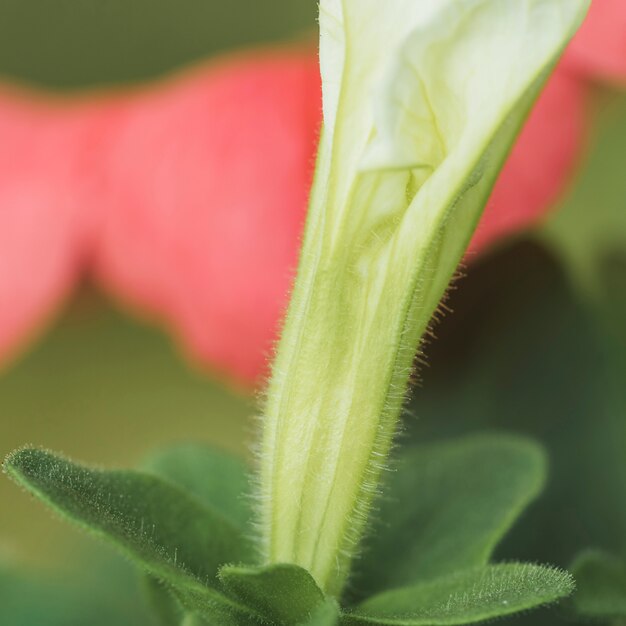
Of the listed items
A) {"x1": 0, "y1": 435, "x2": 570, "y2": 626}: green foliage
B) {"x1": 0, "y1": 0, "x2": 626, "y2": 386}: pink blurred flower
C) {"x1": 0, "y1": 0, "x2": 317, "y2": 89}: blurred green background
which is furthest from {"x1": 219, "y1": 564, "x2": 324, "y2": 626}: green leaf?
{"x1": 0, "y1": 0, "x2": 317, "y2": 89}: blurred green background

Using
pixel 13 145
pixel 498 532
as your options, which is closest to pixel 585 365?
pixel 498 532

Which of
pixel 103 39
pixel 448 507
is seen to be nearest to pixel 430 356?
pixel 448 507

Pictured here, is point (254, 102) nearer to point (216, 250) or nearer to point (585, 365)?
point (216, 250)

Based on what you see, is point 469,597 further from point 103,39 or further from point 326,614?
point 103,39

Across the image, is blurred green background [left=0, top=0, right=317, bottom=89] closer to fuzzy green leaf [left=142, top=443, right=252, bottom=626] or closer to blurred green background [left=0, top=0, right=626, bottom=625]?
blurred green background [left=0, top=0, right=626, bottom=625]

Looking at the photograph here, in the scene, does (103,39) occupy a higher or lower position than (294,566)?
lower

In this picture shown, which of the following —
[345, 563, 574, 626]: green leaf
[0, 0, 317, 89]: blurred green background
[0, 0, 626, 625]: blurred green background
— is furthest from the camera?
[0, 0, 317, 89]: blurred green background
